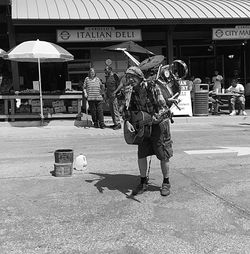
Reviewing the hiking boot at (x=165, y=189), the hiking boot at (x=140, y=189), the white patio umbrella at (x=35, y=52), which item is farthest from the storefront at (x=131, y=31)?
the hiking boot at (x=165, y=189)

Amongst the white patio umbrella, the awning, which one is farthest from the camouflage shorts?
the awning

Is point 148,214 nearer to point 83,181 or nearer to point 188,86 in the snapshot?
point 83,181

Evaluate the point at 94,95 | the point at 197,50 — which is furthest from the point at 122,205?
the point at 197,50

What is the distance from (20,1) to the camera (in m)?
15.9

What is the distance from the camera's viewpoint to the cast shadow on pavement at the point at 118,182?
6184 mm

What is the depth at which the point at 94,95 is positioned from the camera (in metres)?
13.3

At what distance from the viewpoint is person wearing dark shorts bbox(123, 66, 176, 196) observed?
215 inches

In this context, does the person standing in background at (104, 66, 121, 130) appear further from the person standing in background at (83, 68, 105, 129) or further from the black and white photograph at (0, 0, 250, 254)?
the person standing in background at (83, 68, 105, 129)

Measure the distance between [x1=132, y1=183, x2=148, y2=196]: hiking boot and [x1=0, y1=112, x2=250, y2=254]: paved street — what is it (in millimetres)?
105

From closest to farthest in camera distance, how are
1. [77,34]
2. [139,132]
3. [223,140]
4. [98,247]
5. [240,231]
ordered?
[98,247] < [240,231] < [139,132] < [223,140] < [77,34]

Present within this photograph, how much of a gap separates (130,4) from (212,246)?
14.1m

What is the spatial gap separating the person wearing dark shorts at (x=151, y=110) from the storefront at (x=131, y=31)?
386 inches

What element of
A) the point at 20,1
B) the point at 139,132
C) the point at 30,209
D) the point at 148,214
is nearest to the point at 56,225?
the point at 30,209

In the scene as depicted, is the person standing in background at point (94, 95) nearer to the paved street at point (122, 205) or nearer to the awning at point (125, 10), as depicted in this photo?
the awning at point (125, 10)
